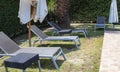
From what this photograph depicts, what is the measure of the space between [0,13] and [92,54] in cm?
527

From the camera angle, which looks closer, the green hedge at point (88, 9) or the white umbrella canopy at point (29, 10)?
the white umbrella canopy at point (29, 10)

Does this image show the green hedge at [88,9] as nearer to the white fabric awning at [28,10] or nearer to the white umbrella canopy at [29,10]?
the white umbrella canopy at [29,10]

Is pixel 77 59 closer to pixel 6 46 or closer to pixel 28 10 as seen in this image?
pixel 6 46

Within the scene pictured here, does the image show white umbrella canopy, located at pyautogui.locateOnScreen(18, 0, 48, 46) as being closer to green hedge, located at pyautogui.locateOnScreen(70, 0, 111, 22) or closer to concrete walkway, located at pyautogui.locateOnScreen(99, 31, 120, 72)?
concrete walkway, located at pyautogui.locateOnScreen(99, 31, 120, 72)

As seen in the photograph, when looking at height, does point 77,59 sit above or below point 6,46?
below

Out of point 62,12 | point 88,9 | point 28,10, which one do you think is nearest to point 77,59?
point 28,10

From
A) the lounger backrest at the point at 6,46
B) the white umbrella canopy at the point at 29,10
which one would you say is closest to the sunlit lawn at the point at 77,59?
the lounger backrest at the point at 6,46

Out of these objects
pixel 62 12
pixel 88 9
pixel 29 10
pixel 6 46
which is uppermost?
pixel 29 10

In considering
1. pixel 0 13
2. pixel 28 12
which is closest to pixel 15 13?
pixel 0 13

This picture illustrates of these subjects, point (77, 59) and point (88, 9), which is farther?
point (88, 9)

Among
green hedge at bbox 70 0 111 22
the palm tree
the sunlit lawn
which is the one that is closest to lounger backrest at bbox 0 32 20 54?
the sunlit lawn

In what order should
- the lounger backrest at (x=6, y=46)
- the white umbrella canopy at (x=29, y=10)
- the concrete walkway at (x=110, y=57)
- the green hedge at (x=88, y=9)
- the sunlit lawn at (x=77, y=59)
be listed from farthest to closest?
the green hedge at (x=88, y=9) → the white umbrella canopy at (x=29, y=10) → the lounger backrest at (x=6, y=46) → the sunlit lawn at (x=77, y=59) → the concrete walkway at (x=110, y=57)

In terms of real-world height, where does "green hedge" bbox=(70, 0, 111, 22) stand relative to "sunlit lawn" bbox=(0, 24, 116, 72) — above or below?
above

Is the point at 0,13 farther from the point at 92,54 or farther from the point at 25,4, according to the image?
the point at 92,54
